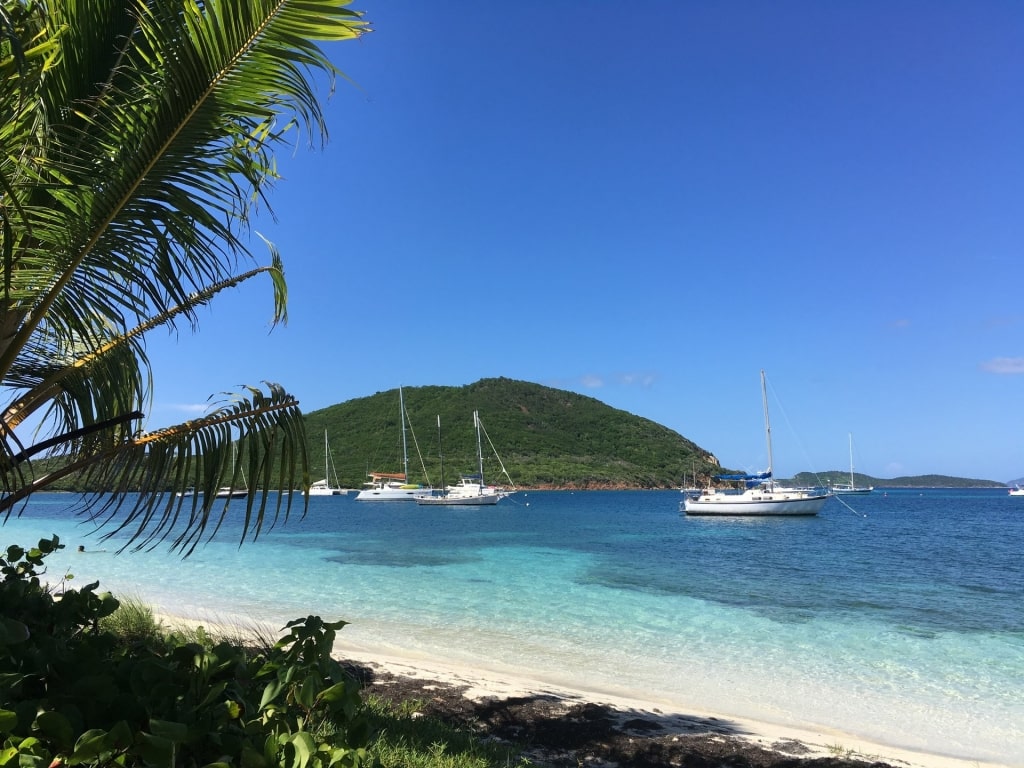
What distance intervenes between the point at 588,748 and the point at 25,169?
531 centimetres

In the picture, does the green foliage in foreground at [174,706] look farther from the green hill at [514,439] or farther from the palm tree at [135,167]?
the green hill at [514,439]

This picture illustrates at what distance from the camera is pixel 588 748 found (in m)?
5.38

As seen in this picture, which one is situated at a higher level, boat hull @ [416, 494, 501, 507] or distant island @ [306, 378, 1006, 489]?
distant island @ [306, 378, 1006, 489]

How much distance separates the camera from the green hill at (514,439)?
7638cm

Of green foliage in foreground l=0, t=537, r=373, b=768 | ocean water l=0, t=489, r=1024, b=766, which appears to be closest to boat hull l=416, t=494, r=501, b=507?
ocean water l=0, t=489, r=1024, b=766

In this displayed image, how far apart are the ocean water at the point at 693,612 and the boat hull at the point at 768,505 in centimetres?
1337

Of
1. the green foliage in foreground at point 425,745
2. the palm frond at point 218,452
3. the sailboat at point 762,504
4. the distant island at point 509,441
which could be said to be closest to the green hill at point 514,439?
the distant island at point 509,441

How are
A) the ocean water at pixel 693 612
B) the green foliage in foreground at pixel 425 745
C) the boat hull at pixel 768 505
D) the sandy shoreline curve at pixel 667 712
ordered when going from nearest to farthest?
the green foliage in foreground at pixel 425 745
the sandy shoreline curve at pixel 667 712
the ocean water at pixel 693 612
the boat hull at pixel 768 505

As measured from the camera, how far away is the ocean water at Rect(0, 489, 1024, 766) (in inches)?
303

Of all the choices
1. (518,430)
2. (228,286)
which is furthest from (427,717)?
(518,430)

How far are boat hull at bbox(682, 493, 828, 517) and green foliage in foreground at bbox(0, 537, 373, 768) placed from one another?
43467mm

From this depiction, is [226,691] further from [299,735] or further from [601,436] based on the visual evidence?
[601,436]

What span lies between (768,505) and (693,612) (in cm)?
3195

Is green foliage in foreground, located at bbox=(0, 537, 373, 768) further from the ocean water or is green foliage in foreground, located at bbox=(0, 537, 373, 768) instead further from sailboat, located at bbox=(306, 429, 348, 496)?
sailboat, located at bbox=(306, 429, 348, 496)
